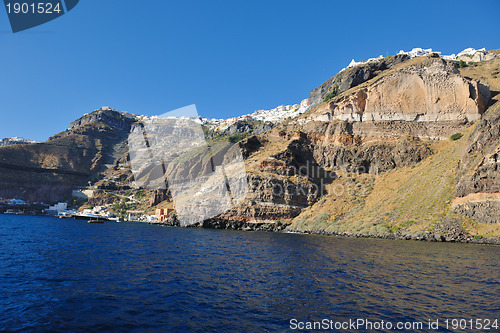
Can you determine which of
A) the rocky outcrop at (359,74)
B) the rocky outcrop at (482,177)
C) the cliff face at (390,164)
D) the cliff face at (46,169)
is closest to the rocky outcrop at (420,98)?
the cliff face at (390,164)

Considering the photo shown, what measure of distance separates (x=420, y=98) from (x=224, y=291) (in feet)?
278

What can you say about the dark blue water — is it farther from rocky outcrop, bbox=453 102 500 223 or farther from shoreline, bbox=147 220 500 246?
rocky outcrop, bbox=453 102 500 223

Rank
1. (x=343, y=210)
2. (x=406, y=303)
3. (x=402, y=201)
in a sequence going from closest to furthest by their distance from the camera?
(x=406, y=303)
(x=402, y=201)
(x=343, y=210)

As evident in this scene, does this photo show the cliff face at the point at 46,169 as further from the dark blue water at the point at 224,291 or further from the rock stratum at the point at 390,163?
the dark blue water at the point at 224,291

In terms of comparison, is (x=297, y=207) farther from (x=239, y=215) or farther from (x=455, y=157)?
(x=455, y=157)

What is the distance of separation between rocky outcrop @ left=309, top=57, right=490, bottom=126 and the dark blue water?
63.7 meters

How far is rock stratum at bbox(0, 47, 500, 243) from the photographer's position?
131 feet

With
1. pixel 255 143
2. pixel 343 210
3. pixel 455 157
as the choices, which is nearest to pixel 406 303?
pixel 343 210

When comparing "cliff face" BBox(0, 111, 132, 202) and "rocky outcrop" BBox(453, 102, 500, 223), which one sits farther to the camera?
"cliff face" BBox(0, 111, 132, 202)

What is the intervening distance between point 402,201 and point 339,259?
34.7 meters

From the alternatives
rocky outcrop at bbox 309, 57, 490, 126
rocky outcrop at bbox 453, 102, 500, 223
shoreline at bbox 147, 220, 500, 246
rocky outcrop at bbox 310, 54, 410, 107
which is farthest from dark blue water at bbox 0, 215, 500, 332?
rocky outcrop at bbox 310, 54, 410, 107

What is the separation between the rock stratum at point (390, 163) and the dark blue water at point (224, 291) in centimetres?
2096

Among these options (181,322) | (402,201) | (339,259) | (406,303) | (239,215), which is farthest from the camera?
(239,215)

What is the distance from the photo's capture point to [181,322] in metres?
9.77
